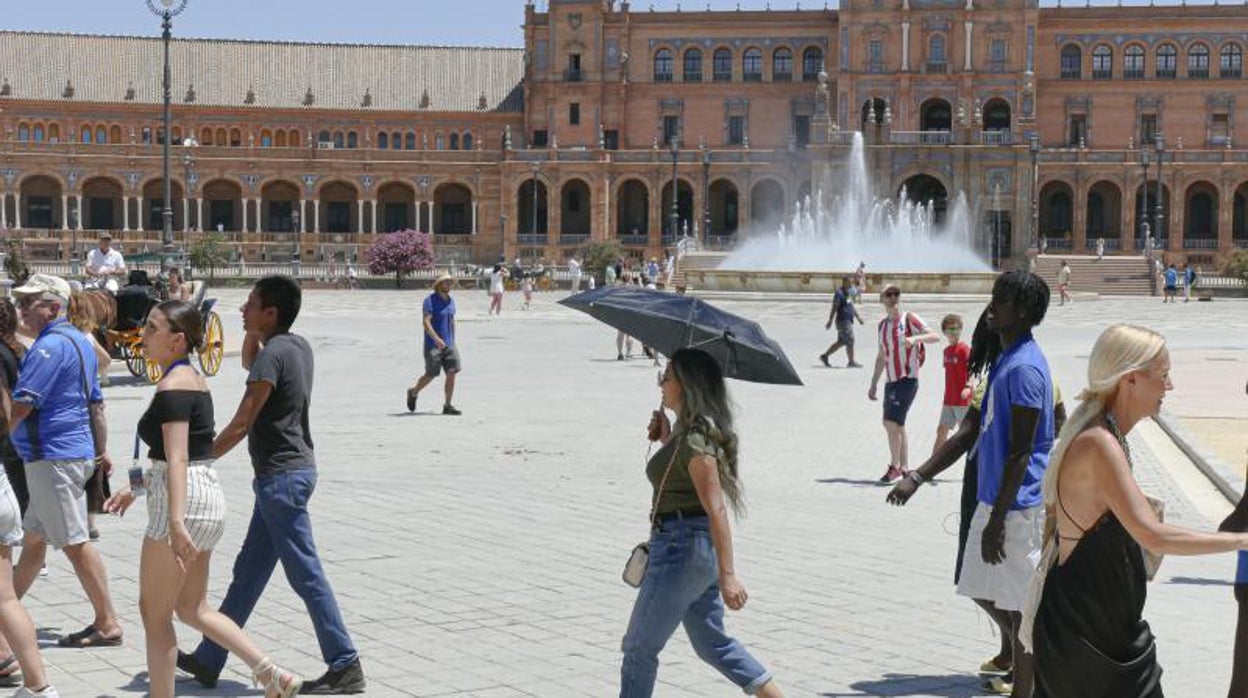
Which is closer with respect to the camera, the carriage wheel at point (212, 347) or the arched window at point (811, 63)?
the carriage wheel at point (212, 347)

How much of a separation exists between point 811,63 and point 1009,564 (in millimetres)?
86802

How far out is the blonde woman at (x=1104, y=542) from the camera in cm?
532

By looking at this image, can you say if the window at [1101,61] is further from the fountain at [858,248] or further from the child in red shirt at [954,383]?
the child in red shirt at [954,383]

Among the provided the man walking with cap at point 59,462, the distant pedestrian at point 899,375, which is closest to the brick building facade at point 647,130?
the distant pedestrian at point 899,375

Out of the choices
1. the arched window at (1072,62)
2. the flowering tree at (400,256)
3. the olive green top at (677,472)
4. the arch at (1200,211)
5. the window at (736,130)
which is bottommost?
the olive green top at (677,472)

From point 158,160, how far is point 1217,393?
2886 inches

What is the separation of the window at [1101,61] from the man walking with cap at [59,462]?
283 ft

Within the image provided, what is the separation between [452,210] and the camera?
9388 centimetres

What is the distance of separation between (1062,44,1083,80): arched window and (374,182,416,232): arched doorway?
34696mm

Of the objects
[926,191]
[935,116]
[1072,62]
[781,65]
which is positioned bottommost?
[926,191]

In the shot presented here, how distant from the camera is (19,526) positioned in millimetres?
7785

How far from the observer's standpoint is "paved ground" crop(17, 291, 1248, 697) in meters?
8.39

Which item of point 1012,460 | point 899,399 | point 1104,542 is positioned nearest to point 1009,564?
point 1012,460

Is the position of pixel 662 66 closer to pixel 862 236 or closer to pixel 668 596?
pixel 862 236
